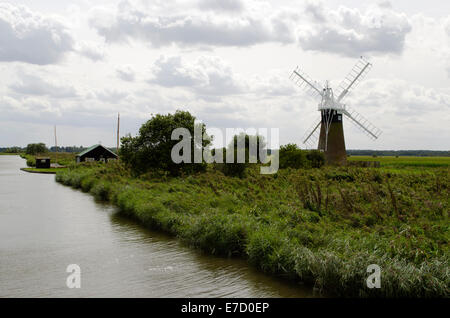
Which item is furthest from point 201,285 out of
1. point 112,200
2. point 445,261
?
point 112,200

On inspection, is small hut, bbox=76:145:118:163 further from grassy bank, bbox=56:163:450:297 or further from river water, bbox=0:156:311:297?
river water, bbox=0:156:311:297

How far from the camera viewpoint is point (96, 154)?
184 feet

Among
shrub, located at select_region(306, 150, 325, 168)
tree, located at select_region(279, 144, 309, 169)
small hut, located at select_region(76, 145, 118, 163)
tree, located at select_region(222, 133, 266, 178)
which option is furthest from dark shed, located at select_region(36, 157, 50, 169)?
shrub, located at select_region(306, 150, 325, 168)

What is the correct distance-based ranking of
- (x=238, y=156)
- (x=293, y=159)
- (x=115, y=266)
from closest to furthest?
(x=115, y=266) → (x=238, y=156) → (x=293, y=159)

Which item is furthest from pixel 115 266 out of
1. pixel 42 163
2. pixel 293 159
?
pixel 42 163

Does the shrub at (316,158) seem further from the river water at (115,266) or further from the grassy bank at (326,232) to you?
the river water at (115,266)

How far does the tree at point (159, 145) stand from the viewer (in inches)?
1053

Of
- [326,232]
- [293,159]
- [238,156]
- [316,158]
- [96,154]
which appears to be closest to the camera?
[326,232]

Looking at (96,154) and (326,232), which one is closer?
(326,232)

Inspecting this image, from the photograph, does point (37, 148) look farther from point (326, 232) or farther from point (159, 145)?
point (326, 232)

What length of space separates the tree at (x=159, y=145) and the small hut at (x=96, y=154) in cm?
2951

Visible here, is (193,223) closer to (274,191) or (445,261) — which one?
(274,191)

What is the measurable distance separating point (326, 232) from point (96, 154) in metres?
50.1

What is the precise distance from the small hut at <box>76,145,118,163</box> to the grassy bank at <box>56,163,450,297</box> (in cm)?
3938
